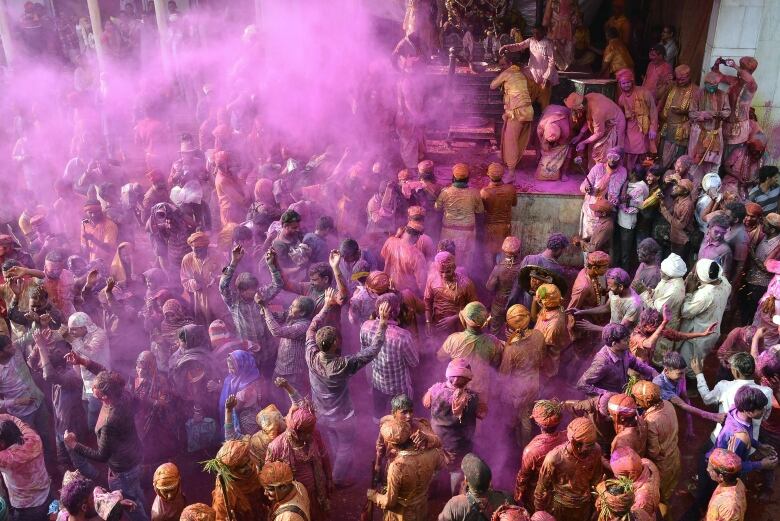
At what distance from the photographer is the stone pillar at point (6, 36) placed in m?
15.0

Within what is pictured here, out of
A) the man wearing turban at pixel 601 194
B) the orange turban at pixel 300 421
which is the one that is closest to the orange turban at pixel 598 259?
the man wearing turban at pixel 601 194

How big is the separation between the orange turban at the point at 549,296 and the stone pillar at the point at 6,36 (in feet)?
46.3

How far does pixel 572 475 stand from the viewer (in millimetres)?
4156

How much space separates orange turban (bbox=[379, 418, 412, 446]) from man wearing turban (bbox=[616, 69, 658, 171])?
6.28m

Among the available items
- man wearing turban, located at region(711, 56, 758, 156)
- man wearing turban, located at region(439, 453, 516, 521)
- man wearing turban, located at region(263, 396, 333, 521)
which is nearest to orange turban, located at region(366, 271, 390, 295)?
man wearing turban, located at region(263, 396, 333, 521)

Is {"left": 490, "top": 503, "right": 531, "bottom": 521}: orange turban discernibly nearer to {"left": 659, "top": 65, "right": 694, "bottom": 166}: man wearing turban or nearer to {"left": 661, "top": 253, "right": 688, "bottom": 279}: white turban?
{"left": 661, "top": 253, "right": 688, "bottom": 279}: white turban

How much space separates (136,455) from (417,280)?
2.88 metres

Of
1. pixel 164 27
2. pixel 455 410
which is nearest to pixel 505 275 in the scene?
pixel 455 410

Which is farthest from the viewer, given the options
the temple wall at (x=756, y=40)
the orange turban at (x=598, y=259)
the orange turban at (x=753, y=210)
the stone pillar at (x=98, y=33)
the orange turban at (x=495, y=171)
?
the stone pillar at (x=98, y=33)

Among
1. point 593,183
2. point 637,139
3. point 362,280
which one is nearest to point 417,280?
point 362,280

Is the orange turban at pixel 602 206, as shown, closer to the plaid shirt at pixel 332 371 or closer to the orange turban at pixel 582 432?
the plaid shirt at pixel 332 371

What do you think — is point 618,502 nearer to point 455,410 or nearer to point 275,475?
point 455,410

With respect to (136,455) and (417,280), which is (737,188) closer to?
(417,280)

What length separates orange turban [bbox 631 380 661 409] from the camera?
438 cm
